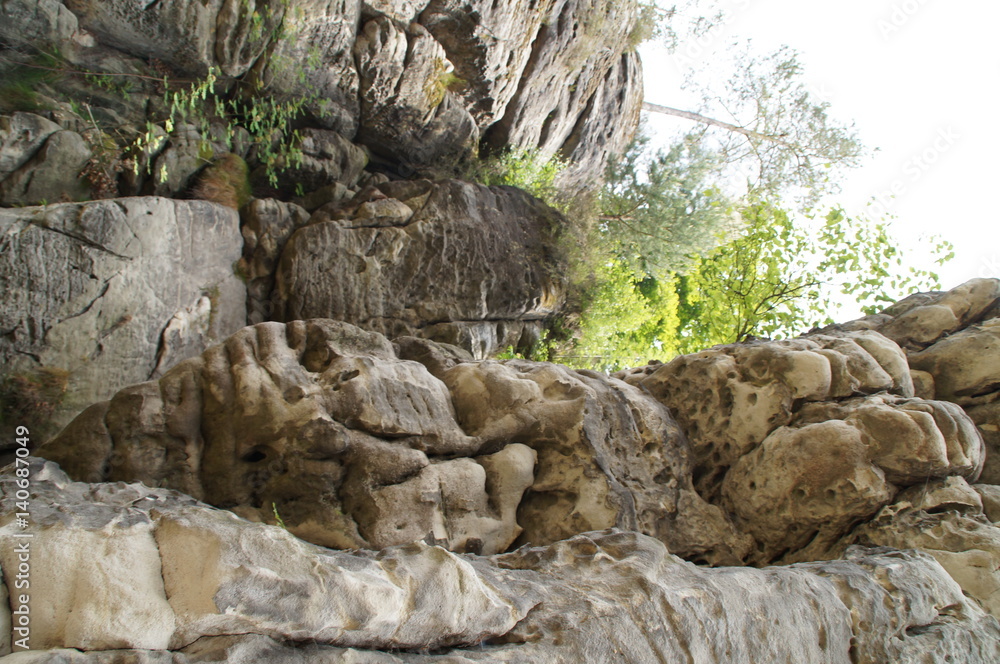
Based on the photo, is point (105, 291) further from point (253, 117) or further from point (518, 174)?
point (518, 174)

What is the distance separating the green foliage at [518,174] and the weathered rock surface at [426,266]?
1686 mm

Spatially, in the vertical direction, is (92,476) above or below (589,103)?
below

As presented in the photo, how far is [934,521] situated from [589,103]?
1193 centimetres

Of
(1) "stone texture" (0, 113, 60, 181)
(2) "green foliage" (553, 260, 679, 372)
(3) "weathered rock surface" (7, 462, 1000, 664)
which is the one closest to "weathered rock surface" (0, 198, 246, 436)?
(1) "stone texture" (0, 113, 60, 181)

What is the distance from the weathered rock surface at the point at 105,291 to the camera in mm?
6621

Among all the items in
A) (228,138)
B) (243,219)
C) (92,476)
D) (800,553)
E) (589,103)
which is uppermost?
(589,103)

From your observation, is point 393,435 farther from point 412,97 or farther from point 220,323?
point 412,97

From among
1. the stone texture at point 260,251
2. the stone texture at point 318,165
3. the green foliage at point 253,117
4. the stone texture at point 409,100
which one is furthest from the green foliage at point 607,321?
the green foliage at point 253,117

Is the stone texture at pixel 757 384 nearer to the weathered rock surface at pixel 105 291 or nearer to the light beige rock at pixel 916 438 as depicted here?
the light beige rock at pixel 916 438

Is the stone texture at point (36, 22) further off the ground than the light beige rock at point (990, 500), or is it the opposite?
the stone texture at point (36, 22)

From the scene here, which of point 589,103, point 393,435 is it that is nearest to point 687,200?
point 589,103

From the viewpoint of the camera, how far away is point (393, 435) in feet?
16.0

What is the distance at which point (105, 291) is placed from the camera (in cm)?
716

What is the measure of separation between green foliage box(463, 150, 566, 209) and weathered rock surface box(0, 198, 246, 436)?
18.7 ft
